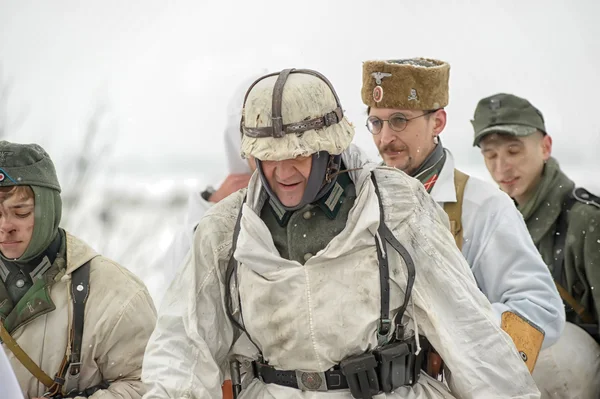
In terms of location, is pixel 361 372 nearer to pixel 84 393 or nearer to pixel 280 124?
pixel 280 124

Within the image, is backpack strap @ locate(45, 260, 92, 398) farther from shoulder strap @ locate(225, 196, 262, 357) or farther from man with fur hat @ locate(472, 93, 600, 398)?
man with fur hat @ locate(472, 93, 600, 398)

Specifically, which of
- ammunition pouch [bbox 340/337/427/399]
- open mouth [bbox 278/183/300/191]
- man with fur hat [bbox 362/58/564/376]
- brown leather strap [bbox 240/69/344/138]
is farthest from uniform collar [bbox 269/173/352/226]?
man with fur hat [bbox 362/58/564/376]

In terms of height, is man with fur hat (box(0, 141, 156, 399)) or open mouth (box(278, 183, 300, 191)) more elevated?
open mouth (box(278, 183, 300, 191))

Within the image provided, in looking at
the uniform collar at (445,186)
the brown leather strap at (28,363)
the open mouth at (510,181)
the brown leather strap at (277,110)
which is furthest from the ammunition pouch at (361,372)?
the open mouth at (510,181)

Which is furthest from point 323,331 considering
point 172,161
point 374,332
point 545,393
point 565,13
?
point 565,13

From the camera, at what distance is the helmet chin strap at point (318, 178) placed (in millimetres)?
3660

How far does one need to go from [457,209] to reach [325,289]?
1429mm

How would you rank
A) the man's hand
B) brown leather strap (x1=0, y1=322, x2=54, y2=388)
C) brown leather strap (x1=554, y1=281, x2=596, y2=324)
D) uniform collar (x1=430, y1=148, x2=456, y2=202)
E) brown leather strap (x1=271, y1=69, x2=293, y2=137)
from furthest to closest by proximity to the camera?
the man's hand < brown leather strap (x1=554, y1=281, x2=596, y2=324) < uniform collar (x1=430, y1=148, x2=456, y2=202) < brown leather strap (x1=0, y1=322, x2=54, y2=388) < brown leather strap (x1=271, y1=69, x2=293, y2=137)

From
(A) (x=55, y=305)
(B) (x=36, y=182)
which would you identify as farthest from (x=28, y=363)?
(B) (x=36, y=182)

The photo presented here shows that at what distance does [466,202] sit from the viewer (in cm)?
484

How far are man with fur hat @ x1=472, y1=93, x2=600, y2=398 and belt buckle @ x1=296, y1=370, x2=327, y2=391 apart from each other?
243cm

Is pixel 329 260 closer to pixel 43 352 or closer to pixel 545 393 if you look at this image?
pixel 43 352

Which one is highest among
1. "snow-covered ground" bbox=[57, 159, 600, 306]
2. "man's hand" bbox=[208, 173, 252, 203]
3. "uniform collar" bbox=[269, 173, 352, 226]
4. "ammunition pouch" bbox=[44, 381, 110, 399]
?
"uniform collar" bbox=[269, 173, 352, 226]

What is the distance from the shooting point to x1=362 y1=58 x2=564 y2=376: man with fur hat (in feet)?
14.8
